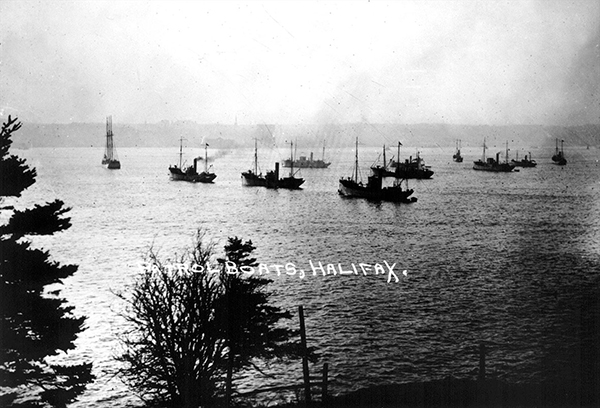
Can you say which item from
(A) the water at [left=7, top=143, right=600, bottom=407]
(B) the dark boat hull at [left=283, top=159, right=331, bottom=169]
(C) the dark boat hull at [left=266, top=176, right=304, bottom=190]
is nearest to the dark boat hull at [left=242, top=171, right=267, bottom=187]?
(C) the dark boat hull at [left=266, top=176, right=304, bottom=190]

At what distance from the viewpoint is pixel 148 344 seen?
59.3 ft

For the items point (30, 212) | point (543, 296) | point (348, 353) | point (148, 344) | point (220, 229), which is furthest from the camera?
point (220, 229)

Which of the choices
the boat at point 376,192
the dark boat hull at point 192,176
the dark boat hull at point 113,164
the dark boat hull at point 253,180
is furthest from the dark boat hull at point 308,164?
the boat at point 376,192

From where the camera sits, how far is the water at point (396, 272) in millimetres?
25188

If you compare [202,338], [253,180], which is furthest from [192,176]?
[202,338]

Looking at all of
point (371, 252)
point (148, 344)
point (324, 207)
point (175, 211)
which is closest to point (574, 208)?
point (324, 207)

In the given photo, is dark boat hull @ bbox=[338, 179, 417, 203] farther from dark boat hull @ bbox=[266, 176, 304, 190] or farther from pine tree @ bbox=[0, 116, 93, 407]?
pine tree @ bbox=[0, 116, 93, 407]

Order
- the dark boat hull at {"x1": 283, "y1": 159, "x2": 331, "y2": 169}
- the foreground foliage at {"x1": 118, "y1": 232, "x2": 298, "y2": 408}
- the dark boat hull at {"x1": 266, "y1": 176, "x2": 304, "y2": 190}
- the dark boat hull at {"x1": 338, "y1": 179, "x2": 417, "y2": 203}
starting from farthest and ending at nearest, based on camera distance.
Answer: the dark boat hull at {"x1": 283, "y1": 159, "x2": 331, "y2": 169}, the dark boat hull at {"x1": 266, "y1": 176, "x2": 304, "y2": 190}, the dark boat hull at {"x1": 338, "y1": 179, "x2": 417, "y2": 203}, the foreground foliage at {"x1": 118, "y1": 232, "x2": 298, "y2": 408}

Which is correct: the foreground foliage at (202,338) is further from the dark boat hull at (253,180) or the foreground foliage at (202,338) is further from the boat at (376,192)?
the dark boat hull at (253,180)

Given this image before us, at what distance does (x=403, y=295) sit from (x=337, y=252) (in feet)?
42.1

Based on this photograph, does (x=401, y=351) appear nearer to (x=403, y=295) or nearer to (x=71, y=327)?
(x=403, y=295)

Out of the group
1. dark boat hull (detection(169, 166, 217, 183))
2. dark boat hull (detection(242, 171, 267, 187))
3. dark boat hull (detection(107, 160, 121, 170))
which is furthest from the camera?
dark boat hull (detection(107, 160, 121, 170))

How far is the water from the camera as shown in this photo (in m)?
25.2

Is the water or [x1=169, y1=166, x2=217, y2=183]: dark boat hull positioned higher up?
[x1=169, y1=166, x2=217, y2=183]: dark boat hull
